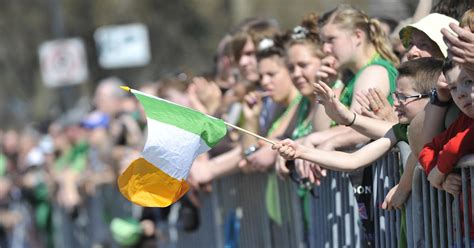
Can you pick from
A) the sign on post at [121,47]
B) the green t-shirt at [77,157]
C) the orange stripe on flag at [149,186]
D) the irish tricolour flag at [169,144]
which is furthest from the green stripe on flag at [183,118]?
the sign on post at [121,47]

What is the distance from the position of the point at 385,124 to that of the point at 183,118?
101 cm

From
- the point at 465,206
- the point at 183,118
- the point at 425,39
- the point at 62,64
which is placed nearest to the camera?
the point at 465,206

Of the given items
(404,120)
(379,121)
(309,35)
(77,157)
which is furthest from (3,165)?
(404,120)

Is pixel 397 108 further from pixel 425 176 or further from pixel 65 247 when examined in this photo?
pixel 65 247

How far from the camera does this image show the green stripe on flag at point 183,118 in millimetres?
6594

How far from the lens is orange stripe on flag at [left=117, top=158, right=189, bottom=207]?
266 inches

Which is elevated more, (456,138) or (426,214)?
(456,138)

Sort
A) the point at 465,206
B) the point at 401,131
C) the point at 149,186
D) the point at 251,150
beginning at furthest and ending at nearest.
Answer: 1. the point at 251,150
2. the point at 149,186
3. the point at 401,131
4. the point at 465,206

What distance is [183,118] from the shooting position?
666cm

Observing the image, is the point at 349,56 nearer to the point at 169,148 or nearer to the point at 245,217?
the point at 169,148

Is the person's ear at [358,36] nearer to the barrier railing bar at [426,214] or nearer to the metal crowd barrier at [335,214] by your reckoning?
the metal crowd barrier at [335,214]

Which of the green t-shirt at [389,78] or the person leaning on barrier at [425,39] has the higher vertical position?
the person leaning on barrier at [425,39]

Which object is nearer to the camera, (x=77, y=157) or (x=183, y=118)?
(x=183, y=118)

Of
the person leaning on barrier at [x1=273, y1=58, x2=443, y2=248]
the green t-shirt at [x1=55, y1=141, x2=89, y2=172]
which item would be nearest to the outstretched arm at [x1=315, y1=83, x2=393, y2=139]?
the person leaning on barrier at [x1=273, y1=58, x2=443, y2=248]
